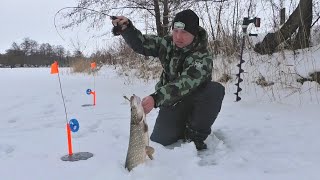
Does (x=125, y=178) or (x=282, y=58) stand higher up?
(x=282, y=58)

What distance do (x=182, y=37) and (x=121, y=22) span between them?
478mm

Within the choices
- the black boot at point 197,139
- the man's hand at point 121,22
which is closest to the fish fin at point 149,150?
the black boot at point 197,139

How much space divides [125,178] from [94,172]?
253mm

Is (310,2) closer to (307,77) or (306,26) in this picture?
(306,26)

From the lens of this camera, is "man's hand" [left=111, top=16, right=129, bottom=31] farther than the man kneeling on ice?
Yes

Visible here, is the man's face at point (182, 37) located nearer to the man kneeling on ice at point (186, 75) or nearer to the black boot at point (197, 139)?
the man kneeling on ice at point (186, 75)

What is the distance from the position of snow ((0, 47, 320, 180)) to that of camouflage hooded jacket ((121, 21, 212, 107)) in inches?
17.2

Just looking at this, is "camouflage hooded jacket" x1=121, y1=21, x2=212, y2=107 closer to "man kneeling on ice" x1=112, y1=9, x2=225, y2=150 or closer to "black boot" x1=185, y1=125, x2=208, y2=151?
"man kneeling on ice" x1=112, y1=9, x2=225, y2=150

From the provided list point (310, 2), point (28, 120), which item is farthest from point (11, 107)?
point (310, 2)

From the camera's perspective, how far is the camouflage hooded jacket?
7.97ft

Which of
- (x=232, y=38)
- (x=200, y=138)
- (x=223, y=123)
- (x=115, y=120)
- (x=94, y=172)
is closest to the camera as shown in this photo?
(x=94, y=172)

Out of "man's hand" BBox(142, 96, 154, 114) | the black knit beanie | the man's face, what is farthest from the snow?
the black knit beanie

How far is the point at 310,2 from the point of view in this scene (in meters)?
5.20

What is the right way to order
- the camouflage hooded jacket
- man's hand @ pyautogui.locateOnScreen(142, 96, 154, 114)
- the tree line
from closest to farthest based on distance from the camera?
man's hand @ pyautogui.locateOnScreen(142, 96, 154, 114), the camouflage hooded jacket, the tree line
